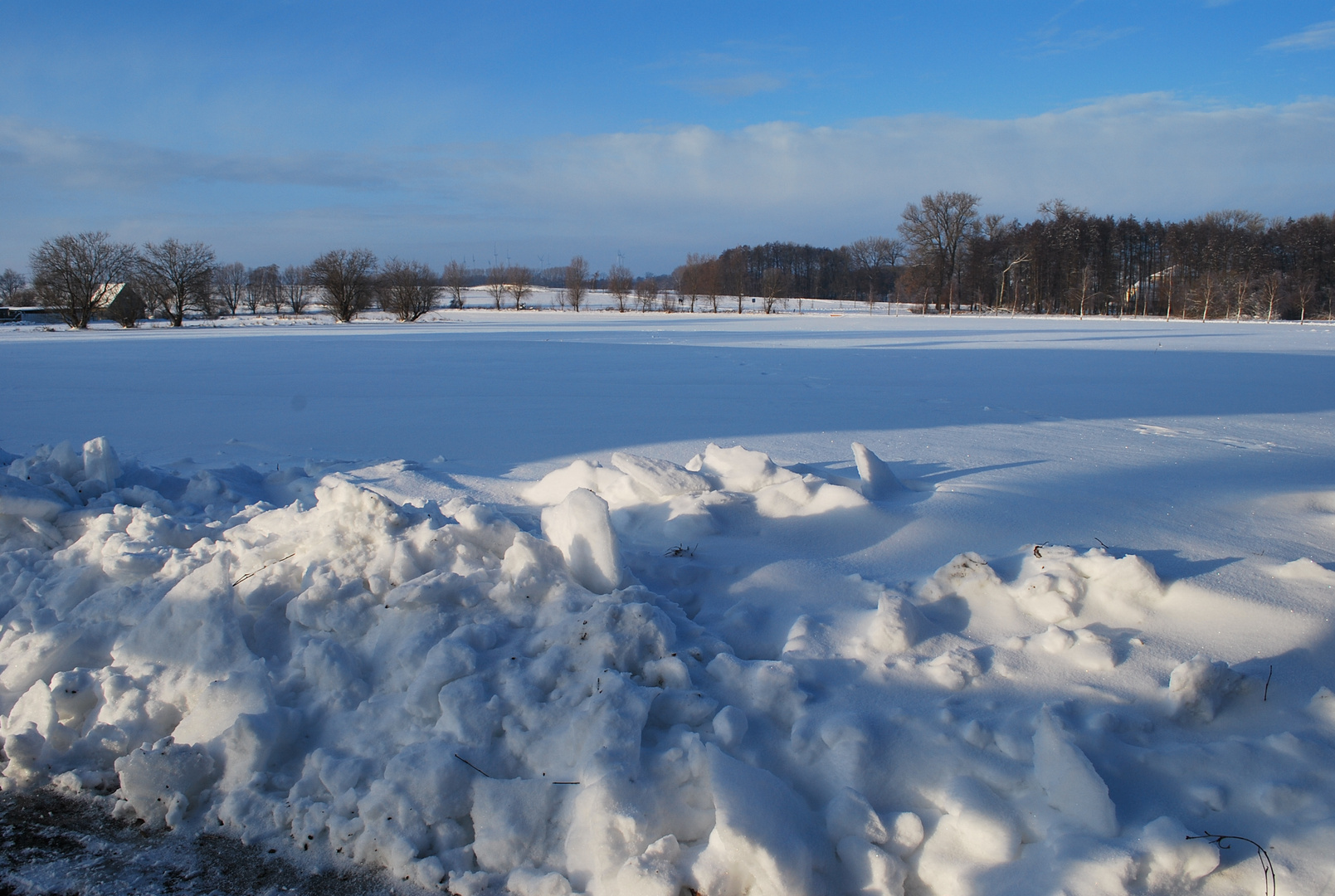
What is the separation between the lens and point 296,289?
183 feet

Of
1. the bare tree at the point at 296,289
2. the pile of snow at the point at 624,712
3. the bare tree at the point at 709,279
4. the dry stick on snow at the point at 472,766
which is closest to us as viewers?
the pile of snow at the point at 624,712

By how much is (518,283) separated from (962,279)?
109 ft

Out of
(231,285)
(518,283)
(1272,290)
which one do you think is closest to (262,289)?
(231,285)

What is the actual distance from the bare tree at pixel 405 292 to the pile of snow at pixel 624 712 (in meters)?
42.2

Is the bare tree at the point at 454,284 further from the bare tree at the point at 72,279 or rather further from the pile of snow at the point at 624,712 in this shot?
the pile of snow at the point at 624,712

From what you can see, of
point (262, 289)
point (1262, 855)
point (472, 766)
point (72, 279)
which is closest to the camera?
point (1262, 855)

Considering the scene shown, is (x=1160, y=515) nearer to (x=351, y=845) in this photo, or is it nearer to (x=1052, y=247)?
(x=351, y=845)

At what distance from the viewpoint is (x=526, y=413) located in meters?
7.82

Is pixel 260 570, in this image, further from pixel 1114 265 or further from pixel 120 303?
pixel 1114 265

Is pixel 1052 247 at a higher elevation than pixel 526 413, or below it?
higher

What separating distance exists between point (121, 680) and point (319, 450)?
12.6 ft

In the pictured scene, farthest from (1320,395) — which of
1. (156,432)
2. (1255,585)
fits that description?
(156,432)

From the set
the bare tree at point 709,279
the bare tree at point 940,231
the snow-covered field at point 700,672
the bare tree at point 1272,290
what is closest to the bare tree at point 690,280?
the bare tree at point 709,279

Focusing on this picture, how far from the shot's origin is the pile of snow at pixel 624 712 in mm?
1808
